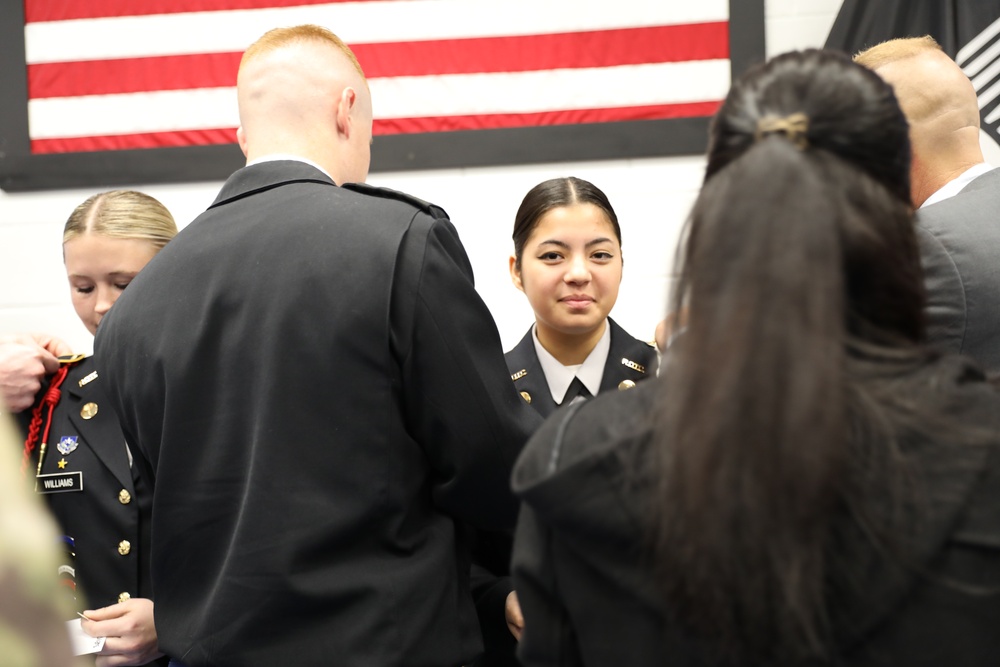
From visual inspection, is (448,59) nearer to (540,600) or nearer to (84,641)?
(84,641)

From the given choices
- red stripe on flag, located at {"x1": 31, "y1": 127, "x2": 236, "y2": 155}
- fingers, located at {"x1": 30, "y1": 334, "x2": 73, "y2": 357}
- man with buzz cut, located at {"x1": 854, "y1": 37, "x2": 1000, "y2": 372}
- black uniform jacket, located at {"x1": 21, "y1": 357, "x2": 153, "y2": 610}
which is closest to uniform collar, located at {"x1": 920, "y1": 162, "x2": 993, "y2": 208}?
man with buzz cut, located at {"x1": 854, "y1": 37, "x2": 1000, "y2": 372}

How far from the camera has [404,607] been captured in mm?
1192

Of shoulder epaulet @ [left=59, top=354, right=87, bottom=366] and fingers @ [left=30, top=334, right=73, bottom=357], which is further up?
fingers @ [left=30, top=334, right=73, bottom=357]

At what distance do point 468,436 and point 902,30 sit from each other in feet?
6.54

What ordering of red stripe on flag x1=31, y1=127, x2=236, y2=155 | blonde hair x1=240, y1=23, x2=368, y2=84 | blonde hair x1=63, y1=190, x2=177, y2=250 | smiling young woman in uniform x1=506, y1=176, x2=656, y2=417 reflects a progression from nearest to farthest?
1. blonde hair x1=240, y1=23, x2=368, y2=84
2. blonde hair x1=63, y1=190, x2=177, y2=250
3. smiling young woman in uniform x1=506, y1=176, x2=656, y2=417
4. red stripe on flag x1=31, y1=127, x2=236, y2=155

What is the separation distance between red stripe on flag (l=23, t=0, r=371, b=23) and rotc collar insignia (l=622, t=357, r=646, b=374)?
1474 mm

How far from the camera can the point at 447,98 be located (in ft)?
8.84

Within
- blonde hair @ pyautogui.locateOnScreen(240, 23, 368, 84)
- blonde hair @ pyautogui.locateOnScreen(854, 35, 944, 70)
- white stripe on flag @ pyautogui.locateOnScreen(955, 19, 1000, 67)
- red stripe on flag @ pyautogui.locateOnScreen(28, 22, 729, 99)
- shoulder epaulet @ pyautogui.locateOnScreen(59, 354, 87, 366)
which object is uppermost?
red stripe on flag @ pyautogui.locateOnScreen(28, 22, 729, 99)

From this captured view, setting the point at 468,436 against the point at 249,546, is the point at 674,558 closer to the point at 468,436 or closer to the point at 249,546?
the point at 468,436

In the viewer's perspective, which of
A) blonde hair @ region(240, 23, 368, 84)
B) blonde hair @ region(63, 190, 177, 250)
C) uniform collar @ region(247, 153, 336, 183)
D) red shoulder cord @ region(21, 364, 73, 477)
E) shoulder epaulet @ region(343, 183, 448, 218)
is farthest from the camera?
blonde hair @ region(63, 190, 177, 250)

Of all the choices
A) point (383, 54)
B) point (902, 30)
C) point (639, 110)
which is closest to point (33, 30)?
point (383, 54)

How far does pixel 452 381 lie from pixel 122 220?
101cm

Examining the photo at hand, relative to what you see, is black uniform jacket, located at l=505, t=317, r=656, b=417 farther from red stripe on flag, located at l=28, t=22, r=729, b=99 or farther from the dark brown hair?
the dark brown hair

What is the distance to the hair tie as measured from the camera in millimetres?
746
